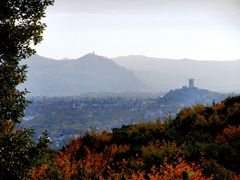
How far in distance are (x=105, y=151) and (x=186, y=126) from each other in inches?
220

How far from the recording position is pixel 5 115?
41.1 feet

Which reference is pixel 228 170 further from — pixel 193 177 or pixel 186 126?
pixel 186 126

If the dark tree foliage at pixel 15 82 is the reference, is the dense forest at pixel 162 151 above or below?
below

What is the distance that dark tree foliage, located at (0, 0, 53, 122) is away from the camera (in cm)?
1241

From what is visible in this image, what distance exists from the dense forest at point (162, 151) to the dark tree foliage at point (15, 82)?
1.71ft

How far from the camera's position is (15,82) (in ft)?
41.5

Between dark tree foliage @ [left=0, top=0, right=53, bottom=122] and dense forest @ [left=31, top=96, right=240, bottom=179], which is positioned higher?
dark tree foliage @ [left=0, top=0, right=53, bottom=122]

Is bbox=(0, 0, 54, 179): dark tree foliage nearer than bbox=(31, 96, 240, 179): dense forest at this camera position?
Yes

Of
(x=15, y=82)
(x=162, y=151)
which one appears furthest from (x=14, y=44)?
A: (x=162, y=151)

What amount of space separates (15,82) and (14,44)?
40.6 inches

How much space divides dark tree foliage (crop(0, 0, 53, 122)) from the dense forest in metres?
1.52

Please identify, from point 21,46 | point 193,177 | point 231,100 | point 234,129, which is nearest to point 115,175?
point 193,177

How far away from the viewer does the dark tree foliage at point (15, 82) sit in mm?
11961

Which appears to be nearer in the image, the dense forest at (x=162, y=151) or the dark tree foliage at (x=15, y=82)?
the dark tree foliage at (x=15, y=82)
